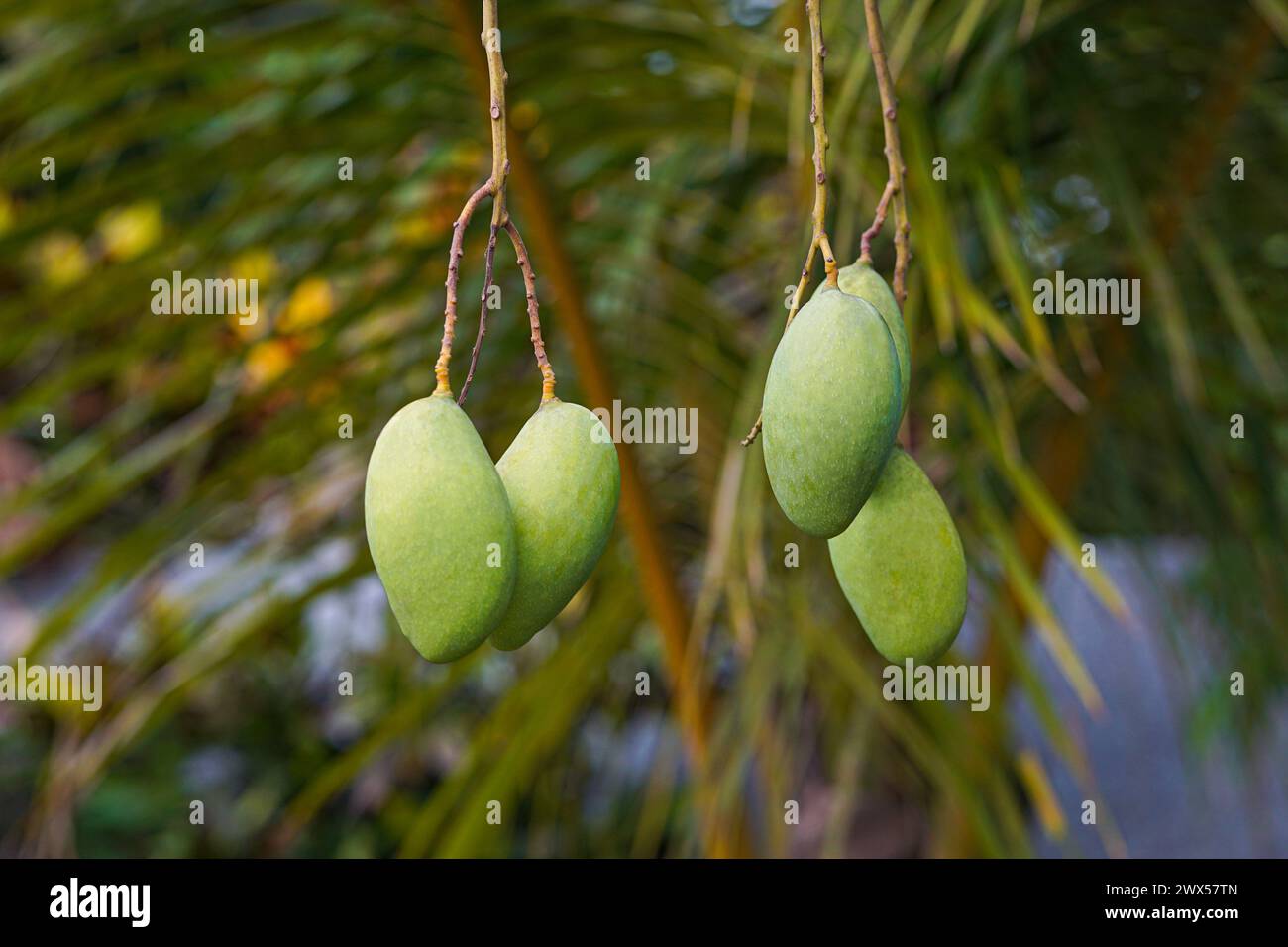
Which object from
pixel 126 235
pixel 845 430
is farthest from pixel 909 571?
pixel 126 235

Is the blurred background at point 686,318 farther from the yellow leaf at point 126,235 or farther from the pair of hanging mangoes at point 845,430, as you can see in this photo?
the pair of hanging mangoes at point 845,430

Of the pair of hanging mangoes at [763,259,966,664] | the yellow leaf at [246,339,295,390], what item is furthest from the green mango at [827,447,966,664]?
the yellow leaf at [246,339,295,390]

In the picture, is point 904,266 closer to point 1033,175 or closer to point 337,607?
point 1033,175

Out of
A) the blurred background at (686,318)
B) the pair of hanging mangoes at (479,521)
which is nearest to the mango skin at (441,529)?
the pair of hanging mangoes at (479,521)

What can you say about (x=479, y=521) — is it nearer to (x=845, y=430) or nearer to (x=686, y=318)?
(x=845, y=430)

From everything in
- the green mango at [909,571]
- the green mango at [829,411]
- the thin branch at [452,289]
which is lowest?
the green mango at [909,571]
